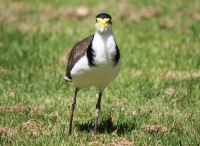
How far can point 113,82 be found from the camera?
873 cm

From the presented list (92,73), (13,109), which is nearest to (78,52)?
(92,73)

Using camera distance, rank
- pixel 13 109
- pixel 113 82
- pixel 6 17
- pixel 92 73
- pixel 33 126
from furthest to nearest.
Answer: pixel 6 17, pixel 113 82, pixel 13 109, pixel 33 126, pixel 92 73

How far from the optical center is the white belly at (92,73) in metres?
5.64

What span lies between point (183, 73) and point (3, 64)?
3818 millimetres

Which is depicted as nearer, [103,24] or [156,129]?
[103,24]

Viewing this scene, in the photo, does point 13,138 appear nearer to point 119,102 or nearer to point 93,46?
point 93,46

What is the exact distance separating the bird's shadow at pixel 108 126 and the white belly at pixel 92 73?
2.68ft

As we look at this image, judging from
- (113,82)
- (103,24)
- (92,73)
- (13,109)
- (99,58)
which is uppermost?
(103,24)

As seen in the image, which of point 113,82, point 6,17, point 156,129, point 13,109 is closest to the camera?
point 156,129

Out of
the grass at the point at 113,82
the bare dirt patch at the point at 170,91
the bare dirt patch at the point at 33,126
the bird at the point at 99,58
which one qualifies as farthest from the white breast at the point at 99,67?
the bare dirt patch at the point at 170,91

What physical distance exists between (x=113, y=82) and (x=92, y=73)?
307cm

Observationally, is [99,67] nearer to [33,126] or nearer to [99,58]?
[99,58]

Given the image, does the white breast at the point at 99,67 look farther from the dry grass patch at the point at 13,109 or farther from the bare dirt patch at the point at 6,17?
the bare dirt patch at the point at 6,17

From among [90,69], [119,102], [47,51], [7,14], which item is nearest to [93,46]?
[90,69]
